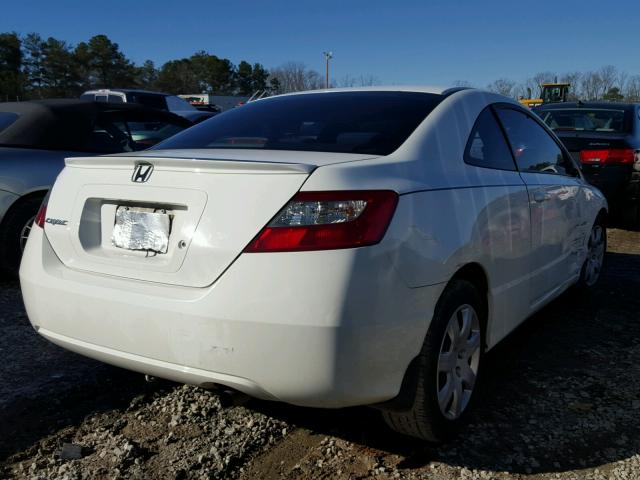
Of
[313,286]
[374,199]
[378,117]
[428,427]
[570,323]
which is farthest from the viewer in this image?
[570,323]

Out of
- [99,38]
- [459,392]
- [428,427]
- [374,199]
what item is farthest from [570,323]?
[99,38]

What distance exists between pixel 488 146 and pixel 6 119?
159 inches

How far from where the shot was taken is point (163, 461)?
8.00ft

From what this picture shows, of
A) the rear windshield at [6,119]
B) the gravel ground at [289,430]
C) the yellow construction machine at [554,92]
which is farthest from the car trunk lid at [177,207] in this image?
the yellow construction machine at [554,92]

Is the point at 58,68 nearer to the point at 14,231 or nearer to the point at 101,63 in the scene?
the point at 101,63

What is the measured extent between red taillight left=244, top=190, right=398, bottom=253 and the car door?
4.80 feet

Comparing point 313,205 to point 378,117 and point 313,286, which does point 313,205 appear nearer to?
point 313,286

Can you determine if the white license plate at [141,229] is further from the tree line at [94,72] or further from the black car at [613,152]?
the tree line at [94,72]

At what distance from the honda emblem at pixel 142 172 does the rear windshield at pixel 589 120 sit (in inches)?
271

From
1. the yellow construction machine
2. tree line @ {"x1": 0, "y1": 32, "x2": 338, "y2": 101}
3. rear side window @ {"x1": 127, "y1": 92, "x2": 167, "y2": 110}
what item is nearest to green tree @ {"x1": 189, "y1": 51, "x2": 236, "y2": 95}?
tree line @ {"x1": 0, "y1": 32, "x2": 338, "y2": 101}

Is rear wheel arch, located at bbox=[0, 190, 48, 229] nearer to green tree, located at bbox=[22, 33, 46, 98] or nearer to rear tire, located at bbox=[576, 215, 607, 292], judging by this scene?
rear tire, located at bbox=[576, 215, 607, 292]

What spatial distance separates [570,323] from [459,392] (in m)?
2.02

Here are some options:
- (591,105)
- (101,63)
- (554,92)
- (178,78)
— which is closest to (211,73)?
(178,78)

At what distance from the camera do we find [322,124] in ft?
9.33
